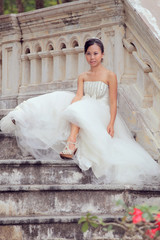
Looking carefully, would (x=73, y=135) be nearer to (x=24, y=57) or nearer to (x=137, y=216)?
(x=24, y=57)

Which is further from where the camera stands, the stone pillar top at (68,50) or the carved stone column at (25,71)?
the carved stone column at (25,71)

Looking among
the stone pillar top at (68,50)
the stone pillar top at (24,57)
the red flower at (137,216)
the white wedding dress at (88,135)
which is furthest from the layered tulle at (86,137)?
the red flower at (137,216)

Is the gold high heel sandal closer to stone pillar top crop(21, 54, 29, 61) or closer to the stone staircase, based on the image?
the stone staircase

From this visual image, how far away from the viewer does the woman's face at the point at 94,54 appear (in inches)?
257

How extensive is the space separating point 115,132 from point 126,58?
91cm

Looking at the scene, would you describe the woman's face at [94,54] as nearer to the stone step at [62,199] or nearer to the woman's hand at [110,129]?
the woman's hand at [110,129]

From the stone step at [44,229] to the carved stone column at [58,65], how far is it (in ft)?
9.11

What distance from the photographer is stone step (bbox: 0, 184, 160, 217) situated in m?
5.40

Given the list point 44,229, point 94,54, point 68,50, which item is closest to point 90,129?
point 94,54

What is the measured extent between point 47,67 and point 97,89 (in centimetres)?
145

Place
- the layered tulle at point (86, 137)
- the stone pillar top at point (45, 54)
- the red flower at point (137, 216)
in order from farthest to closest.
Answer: the stone pillar top at point (45, 54)
the layered tulle at point (86, 137)
the red flower at point (137, 216)

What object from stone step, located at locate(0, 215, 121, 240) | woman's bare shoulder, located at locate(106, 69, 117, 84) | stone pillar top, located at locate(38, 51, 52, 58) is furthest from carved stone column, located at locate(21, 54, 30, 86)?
stone step, located at locate(0, 215, 121, 240)

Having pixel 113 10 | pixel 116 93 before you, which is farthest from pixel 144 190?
pixel 113 10

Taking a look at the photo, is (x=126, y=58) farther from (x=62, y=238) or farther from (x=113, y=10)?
(x=62, y=238)
